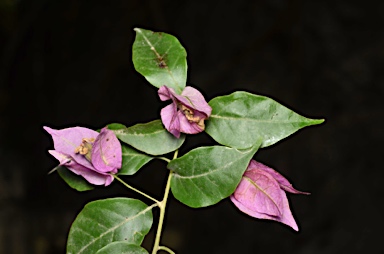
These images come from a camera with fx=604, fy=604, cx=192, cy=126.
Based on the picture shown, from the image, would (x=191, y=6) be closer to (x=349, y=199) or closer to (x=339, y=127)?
(x=339, y=127)

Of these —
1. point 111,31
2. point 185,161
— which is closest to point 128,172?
point 185,161

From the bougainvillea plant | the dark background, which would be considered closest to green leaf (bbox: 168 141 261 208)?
the bougainvillea plant

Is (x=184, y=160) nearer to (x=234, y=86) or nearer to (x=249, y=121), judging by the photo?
(x=249, y=121)

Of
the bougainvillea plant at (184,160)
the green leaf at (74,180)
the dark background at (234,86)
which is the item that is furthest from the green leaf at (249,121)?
the dark background at (234,86)

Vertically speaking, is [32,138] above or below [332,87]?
below

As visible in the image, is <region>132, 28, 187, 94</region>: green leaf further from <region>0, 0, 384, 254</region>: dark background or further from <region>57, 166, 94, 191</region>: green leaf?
<region>0, 0, 384, 254</region>: dark background
